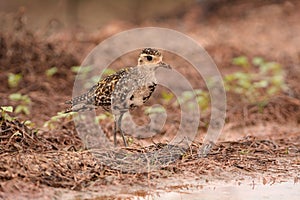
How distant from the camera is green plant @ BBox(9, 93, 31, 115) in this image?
32.3ft

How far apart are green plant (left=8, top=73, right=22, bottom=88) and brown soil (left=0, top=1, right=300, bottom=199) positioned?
0.36 ft

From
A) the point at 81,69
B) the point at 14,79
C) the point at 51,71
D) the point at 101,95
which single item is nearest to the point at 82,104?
the point at 101,95

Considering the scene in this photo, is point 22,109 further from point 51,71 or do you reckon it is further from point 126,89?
point 126,89

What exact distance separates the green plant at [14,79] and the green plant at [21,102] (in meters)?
0.38

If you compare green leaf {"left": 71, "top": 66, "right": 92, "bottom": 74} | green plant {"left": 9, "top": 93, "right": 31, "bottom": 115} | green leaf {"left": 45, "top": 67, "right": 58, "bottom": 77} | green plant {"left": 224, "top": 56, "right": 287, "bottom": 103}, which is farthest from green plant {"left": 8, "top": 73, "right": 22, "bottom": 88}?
green plant {"left": 224, "top": 56, "right": 287, "bottom": 103}

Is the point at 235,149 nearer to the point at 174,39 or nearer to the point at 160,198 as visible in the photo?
the point at 160,198

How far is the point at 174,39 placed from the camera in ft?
49.8

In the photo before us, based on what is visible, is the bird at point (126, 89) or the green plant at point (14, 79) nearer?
the bird at point (126, 89)

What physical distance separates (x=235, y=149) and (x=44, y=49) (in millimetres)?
5686

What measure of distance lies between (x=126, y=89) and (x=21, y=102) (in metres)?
3.88

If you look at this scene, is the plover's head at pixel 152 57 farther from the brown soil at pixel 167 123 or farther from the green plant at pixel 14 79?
the green plant at pixel 14 79

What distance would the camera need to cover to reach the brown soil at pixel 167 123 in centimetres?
640

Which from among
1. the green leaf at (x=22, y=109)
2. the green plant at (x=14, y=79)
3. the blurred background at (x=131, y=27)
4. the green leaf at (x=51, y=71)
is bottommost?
the green leaf at (x=22, y=109)

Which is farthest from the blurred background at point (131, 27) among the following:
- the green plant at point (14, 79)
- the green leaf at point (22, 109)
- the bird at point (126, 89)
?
the bird at point (126, 89)
